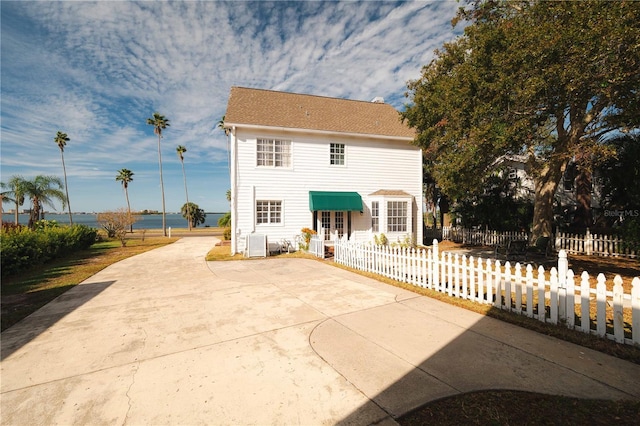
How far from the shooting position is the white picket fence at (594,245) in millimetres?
13070

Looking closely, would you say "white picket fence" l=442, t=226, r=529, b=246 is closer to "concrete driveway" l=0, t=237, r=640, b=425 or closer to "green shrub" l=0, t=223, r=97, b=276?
"concrete driveway" l=0, t=237, r=640, b=425

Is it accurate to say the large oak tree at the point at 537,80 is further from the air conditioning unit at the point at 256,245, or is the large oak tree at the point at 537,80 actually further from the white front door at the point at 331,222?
the air conditioning unit at the point at 256,245

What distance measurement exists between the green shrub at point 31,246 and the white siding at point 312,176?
8586mm

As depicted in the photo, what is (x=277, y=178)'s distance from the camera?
626 inches

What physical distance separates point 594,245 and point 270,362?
1779 centimetres

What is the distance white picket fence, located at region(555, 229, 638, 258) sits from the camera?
1307cm

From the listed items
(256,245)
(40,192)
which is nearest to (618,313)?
(256,245)

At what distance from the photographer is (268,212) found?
1579cm

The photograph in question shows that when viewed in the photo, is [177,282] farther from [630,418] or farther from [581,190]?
[581,190]

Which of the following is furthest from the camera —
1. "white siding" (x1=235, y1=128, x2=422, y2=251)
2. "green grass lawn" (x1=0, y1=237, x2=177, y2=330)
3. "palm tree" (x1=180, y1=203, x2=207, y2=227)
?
"palm tree" (x1=180, y1=203, x2=207, y2=227)

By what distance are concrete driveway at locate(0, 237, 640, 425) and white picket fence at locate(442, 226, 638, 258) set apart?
13250 millimetres

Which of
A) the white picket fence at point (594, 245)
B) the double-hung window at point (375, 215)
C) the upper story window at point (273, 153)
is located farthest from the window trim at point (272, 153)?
the white picket fence at point (594, 245)

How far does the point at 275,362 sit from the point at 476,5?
1854 centimetres

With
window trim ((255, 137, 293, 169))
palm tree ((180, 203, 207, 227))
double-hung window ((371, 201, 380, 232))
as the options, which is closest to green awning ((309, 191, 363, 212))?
double-hung window ((371, 201, 380, 232))
